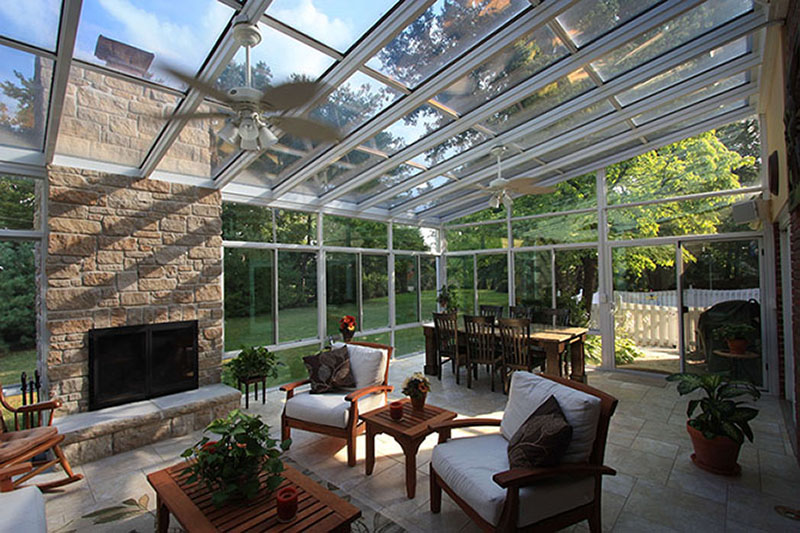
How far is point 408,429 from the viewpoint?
2893 millimetres

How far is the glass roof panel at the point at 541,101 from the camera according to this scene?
4.03 meters

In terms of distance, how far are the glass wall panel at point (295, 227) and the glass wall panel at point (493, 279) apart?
3616 millimetres

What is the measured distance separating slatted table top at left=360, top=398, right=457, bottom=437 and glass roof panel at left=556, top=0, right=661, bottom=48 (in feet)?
10.8

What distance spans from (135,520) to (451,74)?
414cm

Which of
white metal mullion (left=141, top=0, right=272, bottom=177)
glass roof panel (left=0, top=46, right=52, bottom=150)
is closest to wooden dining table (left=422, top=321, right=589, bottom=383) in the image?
white metal mullion (left=141, top=0, right=272, bottom=177)

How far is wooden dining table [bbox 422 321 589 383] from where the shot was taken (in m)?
5.01

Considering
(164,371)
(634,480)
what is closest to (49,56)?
(164,371)

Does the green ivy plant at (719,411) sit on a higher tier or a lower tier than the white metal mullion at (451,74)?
lower

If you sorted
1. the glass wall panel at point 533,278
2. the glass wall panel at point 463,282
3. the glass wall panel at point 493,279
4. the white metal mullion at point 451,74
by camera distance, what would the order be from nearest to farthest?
the white metal mullion at point 451,74
the glass wall panel at point 533,278
the glass wall panel at point 493,279
the glass wall panel at point 463,282

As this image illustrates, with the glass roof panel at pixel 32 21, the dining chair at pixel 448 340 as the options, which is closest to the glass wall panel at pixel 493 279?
the dining chair at pixel 448 340

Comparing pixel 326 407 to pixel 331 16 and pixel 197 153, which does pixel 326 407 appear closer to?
pixel 331 16

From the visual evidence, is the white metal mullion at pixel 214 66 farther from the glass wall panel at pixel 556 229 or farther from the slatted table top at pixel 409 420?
the glass wall panel at pixel 556 229

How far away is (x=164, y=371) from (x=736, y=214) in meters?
6.87

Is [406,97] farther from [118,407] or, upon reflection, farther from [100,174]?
[118,407]
